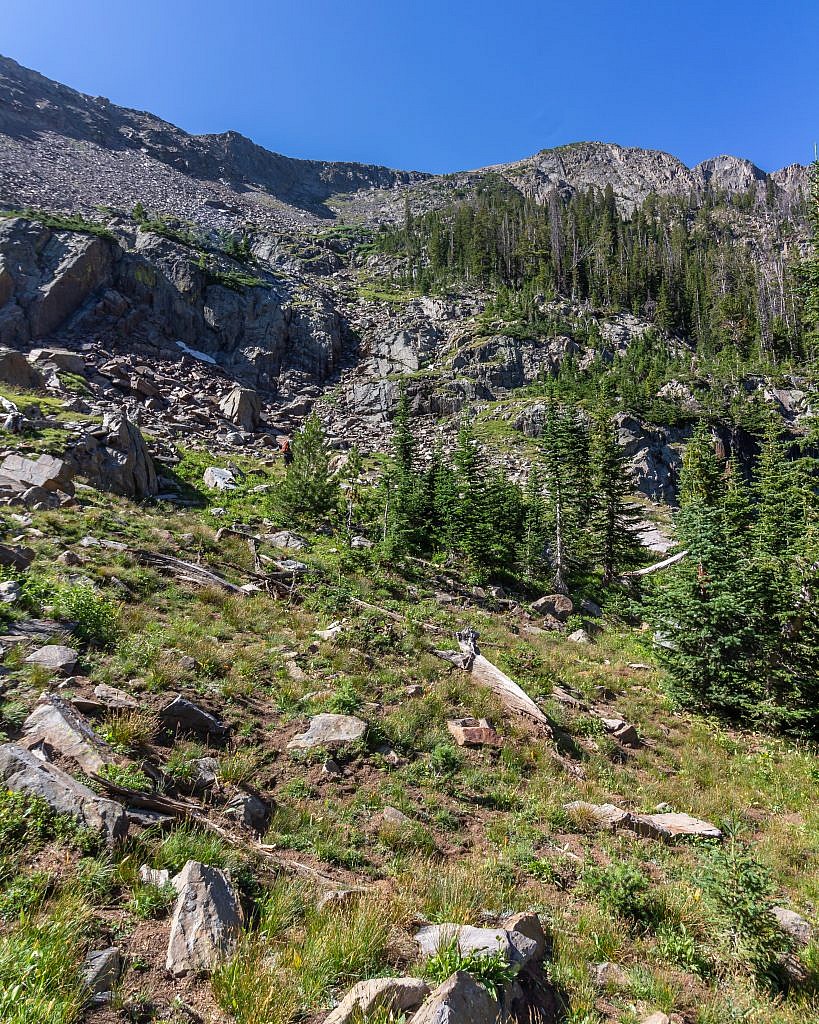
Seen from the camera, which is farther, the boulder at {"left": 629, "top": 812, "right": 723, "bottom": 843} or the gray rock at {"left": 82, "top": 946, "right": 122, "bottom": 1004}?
the boulder at {"left": 629, "top": 812, "right": 723, "bottom": 843}

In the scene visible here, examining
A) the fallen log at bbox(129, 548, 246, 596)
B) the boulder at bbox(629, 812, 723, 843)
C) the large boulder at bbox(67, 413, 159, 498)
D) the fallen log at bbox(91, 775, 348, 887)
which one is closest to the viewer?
the fallen log at bbox(91, 775, 348, 887)

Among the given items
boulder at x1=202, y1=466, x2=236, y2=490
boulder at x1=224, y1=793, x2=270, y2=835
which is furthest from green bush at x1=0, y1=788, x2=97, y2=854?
boulder at x1=202, y1=466, x2=236, y2=490

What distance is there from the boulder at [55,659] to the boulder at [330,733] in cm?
413

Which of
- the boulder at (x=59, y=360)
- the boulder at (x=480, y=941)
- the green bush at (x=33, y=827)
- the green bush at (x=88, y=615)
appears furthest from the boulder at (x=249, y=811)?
the boulder at (x=59, y=360)

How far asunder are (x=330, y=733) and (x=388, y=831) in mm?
2373

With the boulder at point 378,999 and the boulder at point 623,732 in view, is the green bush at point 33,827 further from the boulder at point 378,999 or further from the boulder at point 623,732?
the boulder at point 623,732

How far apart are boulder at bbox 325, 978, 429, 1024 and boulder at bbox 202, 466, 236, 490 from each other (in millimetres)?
29357

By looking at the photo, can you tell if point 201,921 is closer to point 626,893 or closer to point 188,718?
point 188,718

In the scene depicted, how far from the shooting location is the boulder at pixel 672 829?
25.6ft

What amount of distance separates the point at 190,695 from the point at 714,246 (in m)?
151

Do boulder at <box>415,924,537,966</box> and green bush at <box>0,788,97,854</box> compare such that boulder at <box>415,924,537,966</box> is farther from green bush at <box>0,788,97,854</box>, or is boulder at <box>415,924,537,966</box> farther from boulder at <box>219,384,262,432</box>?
boulder at <box>219,384,262,432</box>

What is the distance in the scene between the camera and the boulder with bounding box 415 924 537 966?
4.23 metres

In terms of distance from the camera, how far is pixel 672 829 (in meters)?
7.95

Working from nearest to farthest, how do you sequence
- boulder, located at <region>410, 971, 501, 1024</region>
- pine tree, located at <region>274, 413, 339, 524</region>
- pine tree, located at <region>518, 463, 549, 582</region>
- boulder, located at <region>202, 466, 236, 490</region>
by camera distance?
boulder, located at <region>410, 971, 501, 1024</region>, pine tree, located at <region>274, 413, 339, 524</region>, pine tree, located at <region>518, 463, 549, 582</region>, boulder, located at <region>202, 466, 236, 490</region>
